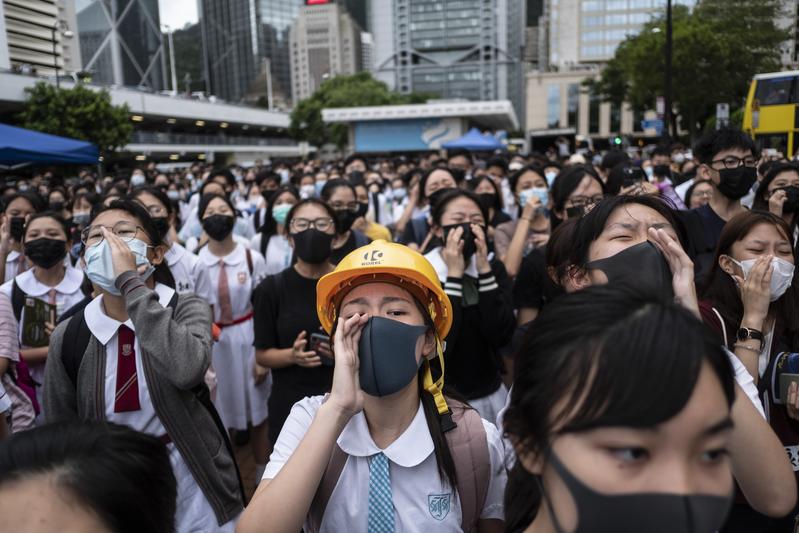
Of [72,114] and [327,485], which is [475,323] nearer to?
[327,485]

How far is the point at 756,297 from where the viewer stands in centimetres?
228

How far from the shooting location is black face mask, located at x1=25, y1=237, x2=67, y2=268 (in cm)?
395

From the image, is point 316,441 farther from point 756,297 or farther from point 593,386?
point 756,297

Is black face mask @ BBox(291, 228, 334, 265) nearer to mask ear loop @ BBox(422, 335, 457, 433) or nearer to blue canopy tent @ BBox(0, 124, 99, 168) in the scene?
mask ear loop @ BBox(422, 335, 457, 433)

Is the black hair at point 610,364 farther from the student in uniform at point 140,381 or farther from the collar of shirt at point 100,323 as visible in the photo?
the collar of shirt at point 100,323

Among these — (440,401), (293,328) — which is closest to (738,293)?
(440,401)

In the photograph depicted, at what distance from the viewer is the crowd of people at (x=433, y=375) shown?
1.05m

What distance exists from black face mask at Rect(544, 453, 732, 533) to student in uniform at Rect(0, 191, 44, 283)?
500 centimetres

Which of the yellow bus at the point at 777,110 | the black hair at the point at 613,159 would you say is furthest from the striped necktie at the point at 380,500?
the yellow bus at the point at 777,110

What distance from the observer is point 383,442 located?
178cm

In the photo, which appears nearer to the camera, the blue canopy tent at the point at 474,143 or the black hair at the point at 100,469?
the black hair at the point at 100,469

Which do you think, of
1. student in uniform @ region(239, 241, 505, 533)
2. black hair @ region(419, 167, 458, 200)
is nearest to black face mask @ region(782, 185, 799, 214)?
black hair @ region(419, 167, 458, 200)

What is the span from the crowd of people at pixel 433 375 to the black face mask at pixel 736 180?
0.03 meters

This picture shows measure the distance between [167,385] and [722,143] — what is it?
14.0ft
